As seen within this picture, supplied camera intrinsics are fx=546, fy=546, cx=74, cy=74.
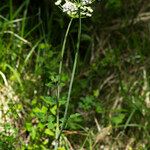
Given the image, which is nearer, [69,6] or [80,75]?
[69,6]

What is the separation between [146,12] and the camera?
4.30 meters

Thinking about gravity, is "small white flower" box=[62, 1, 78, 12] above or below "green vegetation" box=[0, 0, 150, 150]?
above

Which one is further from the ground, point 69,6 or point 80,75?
point 69,6

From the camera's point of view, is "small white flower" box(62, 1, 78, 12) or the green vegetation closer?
"small white flower" box(62, 1, 78, 12)

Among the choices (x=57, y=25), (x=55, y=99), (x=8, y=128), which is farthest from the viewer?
(x=57, y=25)

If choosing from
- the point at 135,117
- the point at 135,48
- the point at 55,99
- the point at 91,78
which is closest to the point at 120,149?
the point at 135,117

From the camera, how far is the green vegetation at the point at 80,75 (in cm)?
348

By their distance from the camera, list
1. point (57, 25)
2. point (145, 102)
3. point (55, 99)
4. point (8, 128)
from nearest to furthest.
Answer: point (55, 99) → point (8, 128) → point (145, 102) → point (57, 25)

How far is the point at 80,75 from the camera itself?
156 inches

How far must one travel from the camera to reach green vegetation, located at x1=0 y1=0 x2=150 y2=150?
11.4 feet

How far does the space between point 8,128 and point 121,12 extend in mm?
1599

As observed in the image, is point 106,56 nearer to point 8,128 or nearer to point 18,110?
point 18,110

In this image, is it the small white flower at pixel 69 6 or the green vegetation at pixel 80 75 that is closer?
the small white flower at pixel 69 6

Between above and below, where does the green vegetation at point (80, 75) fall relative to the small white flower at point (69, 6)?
below
